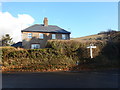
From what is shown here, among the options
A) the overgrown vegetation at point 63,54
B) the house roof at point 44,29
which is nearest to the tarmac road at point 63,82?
the overgrown vegetation at point 63,54

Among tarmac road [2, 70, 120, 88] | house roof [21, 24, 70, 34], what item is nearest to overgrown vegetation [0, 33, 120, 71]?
tarmac road [2, 70, 120, 88]

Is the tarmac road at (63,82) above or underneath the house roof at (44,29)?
underneath

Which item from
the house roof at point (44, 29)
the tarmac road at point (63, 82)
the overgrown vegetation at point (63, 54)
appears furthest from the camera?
the house roof at point (44, 29)

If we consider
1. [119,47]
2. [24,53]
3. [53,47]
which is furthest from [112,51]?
[24,53]

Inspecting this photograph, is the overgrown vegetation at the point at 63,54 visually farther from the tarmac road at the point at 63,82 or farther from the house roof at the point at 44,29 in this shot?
the house roof at the point at 44,29

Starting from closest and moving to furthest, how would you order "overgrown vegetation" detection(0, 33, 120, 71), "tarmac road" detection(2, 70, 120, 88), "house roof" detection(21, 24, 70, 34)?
"tarmac road" detection(2, 70, 120, 88) < "overgrown vegetation" detection(0, 33, 120, 71) < "house roof" detection(21, 24, 70, 34)

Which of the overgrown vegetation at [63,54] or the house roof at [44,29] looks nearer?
the overgrown vegetation at [63,54]

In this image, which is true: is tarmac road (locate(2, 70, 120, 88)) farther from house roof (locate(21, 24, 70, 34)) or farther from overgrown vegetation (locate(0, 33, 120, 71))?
house roof (locate(21, 24, 70, 34))

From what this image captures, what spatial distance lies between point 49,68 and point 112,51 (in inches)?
354

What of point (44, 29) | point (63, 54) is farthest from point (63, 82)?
point (44, 29)

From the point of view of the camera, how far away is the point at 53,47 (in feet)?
54.2

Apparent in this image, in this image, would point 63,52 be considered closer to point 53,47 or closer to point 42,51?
point 53,47

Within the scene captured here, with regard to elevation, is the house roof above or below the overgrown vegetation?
above

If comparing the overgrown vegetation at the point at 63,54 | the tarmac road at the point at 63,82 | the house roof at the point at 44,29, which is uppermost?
the house roof at the point at 44,29
